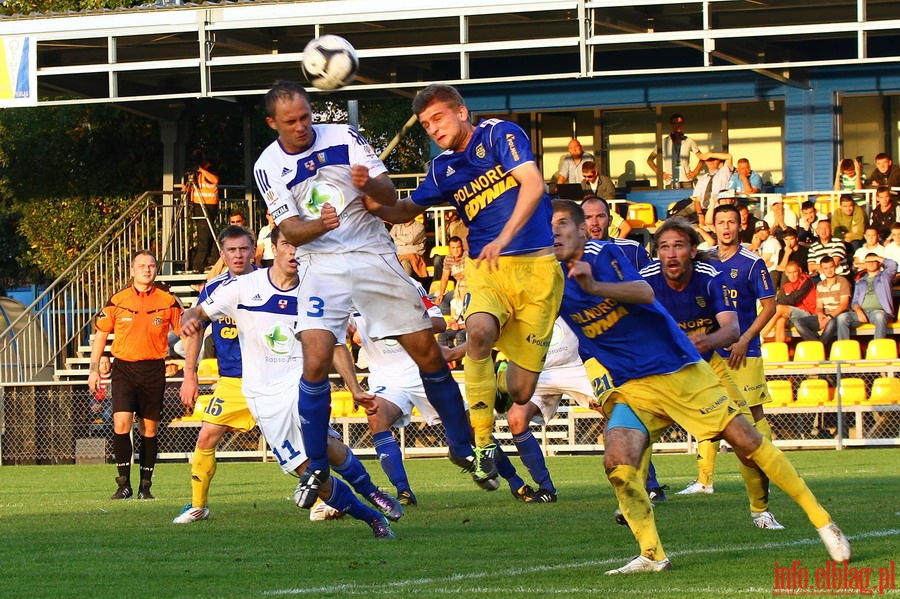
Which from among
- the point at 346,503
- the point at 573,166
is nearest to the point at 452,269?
the point at 573,166

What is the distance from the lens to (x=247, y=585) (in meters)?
6.34

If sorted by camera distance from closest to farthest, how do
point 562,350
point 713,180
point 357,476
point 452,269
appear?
point 357,476, point 562,350, point 452,269, point 713,180

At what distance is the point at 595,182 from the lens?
74.2ft

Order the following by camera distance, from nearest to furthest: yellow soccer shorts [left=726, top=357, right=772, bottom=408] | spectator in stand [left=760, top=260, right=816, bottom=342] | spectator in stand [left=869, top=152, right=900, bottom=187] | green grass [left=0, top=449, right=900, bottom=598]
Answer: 1. green grass [left=0, top=449, right=900, bottom=598]
2. yellow soccer shorts [left=726, top=357, right=772, bottom=408]
3. spectator in stand [left=760, top=260, right=816, bottom=342]
4. spectator in stand [left=869, top=152, right=900, bottom=187]

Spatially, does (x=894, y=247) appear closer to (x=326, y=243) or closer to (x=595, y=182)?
(x=595, y=182)

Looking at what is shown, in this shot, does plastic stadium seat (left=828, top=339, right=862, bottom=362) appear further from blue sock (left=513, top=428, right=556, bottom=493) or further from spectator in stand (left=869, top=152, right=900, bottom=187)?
blue sock (left=513, top=428, right=556, bottom=493)

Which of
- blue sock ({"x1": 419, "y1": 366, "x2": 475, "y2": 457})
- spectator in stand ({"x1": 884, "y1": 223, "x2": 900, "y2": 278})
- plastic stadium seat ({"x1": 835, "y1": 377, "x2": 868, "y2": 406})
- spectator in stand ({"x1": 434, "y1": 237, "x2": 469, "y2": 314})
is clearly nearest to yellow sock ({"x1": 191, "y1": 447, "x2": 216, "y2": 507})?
blue sock ({"x1": 419, "y1": 366, "x2": 475, "y2": 457})

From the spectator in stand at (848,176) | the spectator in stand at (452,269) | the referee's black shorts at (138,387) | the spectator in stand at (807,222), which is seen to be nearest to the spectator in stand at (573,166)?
the spectator in stand at (452,269)

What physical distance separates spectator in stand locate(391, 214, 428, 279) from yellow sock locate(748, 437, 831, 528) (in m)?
15.3

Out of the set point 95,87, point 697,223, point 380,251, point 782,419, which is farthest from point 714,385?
point 95,87

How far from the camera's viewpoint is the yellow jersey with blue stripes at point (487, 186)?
7.96 meters

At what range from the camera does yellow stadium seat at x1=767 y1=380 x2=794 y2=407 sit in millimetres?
16938

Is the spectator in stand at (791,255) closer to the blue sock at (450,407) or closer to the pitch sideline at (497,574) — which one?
the blue sock at (450,407)

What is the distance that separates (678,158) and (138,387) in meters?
13.8
